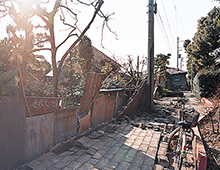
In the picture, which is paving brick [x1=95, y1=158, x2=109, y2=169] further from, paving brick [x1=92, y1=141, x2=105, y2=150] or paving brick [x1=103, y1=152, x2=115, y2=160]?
paving brick [x1=92, y1=141, x2=105, y2=150]

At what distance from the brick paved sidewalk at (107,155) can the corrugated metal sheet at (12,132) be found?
342 millimetres

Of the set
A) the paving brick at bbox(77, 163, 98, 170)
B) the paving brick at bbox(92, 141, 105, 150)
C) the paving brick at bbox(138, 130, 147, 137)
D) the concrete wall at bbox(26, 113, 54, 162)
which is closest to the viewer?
the paving brick at bbox(77, 163, 98, 170)

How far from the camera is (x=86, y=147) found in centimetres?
426

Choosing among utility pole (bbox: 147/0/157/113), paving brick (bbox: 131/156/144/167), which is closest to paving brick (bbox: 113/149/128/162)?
paving brick (bbox: 131/156/144/167)

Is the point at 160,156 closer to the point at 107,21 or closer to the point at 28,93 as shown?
the point at 107,21

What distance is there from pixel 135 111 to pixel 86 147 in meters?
5.08

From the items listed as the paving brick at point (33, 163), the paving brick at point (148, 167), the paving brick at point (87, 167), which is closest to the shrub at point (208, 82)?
the paving brick at point (148, 167)

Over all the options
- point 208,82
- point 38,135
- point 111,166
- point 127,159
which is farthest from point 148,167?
point 208,82

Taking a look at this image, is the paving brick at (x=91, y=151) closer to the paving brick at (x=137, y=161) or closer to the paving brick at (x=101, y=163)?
the paving brick at (x=101, y=163)

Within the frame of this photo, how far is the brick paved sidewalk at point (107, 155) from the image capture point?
11.4 feet

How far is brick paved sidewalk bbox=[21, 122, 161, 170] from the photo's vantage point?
3.48m

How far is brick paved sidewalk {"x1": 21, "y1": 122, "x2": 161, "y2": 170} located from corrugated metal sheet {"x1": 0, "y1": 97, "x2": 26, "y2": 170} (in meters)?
0.34

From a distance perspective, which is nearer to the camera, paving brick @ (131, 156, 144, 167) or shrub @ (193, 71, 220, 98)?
paving brick @ (131, 156, 144, 167)

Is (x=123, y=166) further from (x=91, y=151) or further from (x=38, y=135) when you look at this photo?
(x=38, y=135)
